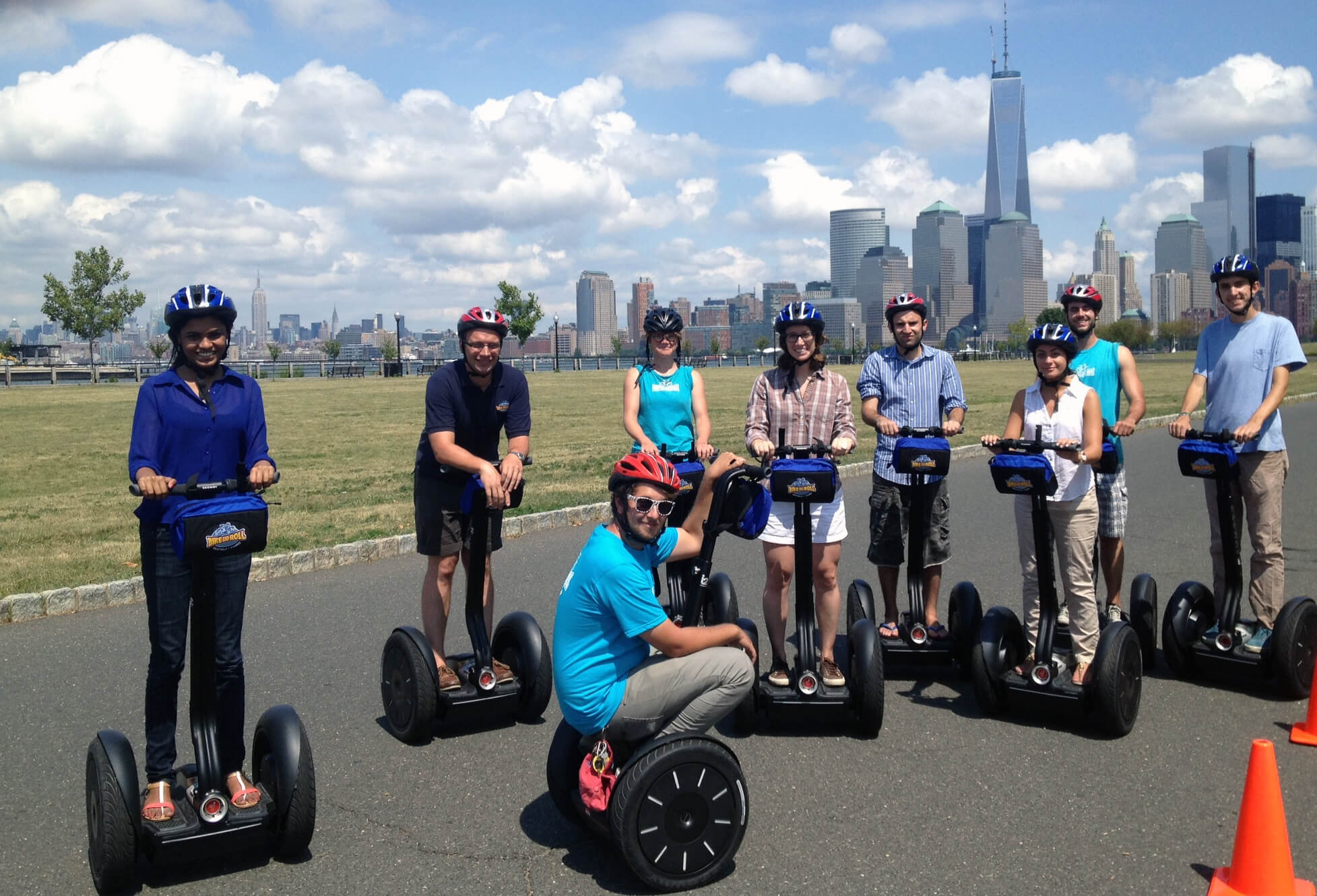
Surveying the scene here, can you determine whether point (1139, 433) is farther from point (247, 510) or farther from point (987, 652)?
point (247, 510)

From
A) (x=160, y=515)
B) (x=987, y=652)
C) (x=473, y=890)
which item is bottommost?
(x=473, y=890)

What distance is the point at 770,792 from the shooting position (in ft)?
15.7

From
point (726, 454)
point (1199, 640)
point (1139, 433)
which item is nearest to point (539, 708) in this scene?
point (726, 454)

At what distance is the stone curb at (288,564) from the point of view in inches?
314

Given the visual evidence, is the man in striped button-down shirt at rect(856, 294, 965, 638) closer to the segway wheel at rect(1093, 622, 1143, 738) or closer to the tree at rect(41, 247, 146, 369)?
the segway wheel at rect(1093, 622, 1143, 738)

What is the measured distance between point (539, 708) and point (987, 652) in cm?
232

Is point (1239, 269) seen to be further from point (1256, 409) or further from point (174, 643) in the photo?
point (174, 643)

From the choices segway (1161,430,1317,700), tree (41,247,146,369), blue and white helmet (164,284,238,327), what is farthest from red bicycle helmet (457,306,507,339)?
tree (41,247,146,369)

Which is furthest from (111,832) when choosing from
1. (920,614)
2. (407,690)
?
(920,614)

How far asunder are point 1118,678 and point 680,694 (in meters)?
2.41

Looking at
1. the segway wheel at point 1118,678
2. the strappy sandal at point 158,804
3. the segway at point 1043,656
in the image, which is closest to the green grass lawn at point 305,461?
the strappy sandal at point 158,804

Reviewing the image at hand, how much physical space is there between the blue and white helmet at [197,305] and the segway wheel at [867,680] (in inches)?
126

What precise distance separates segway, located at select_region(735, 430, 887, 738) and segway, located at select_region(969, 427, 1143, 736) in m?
0.65

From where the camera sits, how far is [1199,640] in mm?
6207
